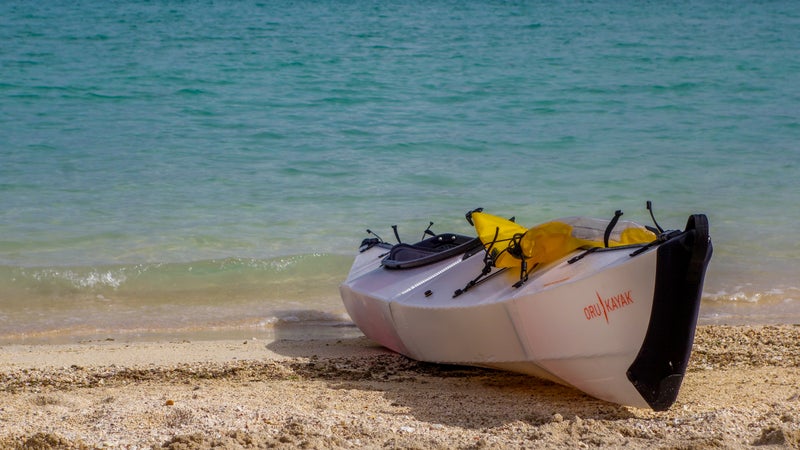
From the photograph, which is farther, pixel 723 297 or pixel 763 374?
pixel 723 297

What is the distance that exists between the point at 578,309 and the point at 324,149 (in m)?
8.11

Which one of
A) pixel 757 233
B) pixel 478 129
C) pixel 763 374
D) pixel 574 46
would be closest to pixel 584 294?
pixel 763 374

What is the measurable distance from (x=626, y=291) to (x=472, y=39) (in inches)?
683

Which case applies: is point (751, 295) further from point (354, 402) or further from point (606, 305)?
point (354, 402)

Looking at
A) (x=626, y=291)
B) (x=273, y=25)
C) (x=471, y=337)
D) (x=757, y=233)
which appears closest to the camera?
(x=626, y=291)

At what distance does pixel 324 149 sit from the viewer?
12.1m

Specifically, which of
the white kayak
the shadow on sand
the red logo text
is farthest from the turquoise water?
the red logo text

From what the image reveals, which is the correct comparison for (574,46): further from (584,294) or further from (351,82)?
(584,294)

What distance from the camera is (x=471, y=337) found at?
4.82 m

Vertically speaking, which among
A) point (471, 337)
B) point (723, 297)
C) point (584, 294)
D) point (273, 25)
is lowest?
point (723, 297)

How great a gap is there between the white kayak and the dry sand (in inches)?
6.5

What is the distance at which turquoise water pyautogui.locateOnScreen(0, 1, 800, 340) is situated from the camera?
24.7 ft

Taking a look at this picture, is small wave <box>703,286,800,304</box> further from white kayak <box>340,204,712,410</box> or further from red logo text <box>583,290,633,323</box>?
red logo text <box>583,290,633,323</box>

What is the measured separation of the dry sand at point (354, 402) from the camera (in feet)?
13.1
